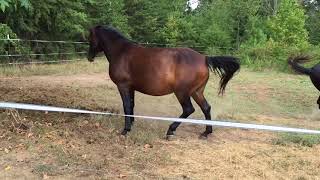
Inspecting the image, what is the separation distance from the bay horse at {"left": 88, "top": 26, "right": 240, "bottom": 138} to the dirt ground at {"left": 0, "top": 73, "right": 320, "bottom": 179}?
0.49 m

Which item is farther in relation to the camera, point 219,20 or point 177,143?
point 219,20

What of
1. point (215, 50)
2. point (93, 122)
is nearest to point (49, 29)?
point (215, 50)

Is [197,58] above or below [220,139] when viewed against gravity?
above

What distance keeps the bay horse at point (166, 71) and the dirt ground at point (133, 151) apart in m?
0.49

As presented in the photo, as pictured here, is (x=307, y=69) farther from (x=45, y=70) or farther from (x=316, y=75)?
(x=45, y=70)

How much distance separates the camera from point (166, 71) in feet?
24.5

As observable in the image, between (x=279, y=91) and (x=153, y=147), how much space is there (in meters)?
8.53

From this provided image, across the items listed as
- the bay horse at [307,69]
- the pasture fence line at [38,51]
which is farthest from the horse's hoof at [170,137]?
the pasture fence line at [38,51]

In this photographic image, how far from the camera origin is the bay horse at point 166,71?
24.4 ft

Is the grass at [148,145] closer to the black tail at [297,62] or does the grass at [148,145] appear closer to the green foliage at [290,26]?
the black tail at [297,62]

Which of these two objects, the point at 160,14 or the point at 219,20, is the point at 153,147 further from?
the point at 160,14

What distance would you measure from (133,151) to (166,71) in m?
1.61

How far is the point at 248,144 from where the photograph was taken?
7.18 m

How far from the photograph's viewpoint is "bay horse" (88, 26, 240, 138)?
7.45 metres
